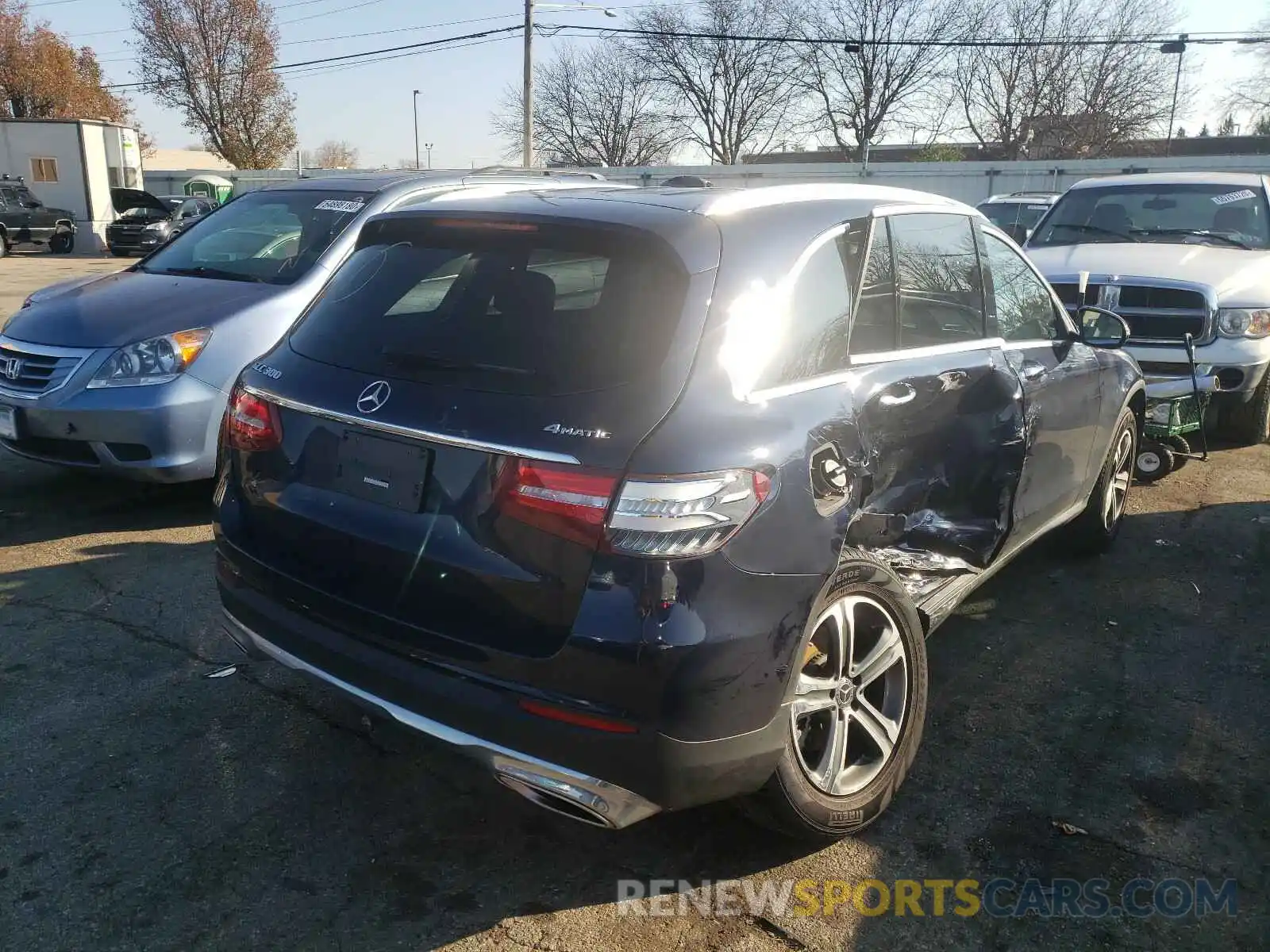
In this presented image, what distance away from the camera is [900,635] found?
301cm

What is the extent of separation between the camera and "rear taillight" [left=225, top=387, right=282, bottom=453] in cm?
285

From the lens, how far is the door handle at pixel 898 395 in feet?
10.1

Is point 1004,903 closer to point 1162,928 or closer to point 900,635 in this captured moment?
point 1162,928

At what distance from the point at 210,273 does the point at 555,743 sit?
4735 mm

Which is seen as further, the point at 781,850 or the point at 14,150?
the point at 14,150

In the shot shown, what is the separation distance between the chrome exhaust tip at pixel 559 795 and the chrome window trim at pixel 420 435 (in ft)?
2.41

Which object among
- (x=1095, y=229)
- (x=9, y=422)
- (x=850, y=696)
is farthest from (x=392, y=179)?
(x=1095, y=229)

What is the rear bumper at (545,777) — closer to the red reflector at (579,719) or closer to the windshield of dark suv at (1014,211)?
the red reflector at (579,719)

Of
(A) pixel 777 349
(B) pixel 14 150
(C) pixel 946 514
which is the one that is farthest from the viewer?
(B) pixel 14 150

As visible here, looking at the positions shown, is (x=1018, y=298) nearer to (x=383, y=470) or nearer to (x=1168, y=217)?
(x=383, y=470)

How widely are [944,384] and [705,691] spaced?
1.73m

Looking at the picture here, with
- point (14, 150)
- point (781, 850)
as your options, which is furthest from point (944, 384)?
point (14, 150)

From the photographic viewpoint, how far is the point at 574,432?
2326mm

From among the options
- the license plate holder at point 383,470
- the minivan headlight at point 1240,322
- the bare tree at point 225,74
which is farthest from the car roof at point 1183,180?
the bare tree at point 225,74
